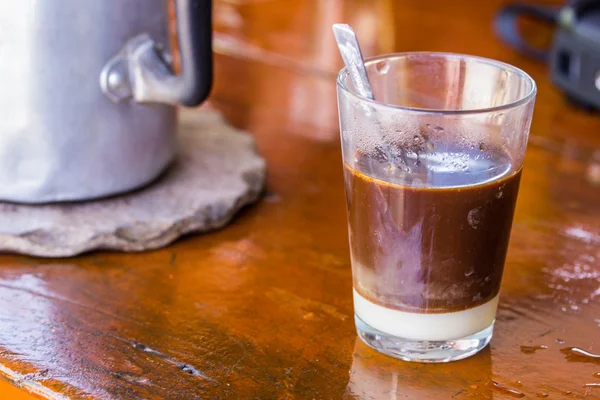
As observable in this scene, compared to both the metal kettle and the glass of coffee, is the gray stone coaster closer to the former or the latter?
the metal kettle

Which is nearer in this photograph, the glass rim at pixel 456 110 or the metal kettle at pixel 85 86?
the glass rim at pixel 456 110

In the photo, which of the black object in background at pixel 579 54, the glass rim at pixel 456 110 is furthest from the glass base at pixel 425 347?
the black object in background at pixel 579 54

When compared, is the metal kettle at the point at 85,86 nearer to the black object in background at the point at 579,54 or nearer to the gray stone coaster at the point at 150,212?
the gray stone coaster at the point at 150,212

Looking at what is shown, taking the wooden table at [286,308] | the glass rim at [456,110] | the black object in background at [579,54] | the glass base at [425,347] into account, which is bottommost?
the wooden table at [286,308]

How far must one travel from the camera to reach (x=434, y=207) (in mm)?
461

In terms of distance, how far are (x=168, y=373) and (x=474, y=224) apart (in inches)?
7.9

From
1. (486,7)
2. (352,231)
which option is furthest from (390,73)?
(486,7)

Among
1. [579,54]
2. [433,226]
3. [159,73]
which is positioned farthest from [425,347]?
[579,54]

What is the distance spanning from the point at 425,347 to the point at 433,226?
3.1 inches

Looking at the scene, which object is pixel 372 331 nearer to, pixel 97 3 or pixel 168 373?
pixel 168 373

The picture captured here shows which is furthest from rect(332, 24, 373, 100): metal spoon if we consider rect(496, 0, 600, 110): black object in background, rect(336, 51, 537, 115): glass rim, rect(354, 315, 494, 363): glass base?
rect(496, 0, 600, 110): black object in background

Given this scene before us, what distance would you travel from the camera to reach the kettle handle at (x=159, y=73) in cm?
62

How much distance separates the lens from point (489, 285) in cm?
50

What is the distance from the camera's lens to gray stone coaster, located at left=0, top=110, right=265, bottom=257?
0.62 m
